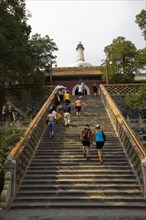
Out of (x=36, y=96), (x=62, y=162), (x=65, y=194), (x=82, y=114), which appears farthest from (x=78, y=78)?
(x=65, y=194)

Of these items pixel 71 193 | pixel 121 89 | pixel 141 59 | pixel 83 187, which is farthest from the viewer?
pixel 121 89

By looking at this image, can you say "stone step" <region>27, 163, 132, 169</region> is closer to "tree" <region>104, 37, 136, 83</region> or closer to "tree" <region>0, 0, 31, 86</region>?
"tree" <region>0, 0, 31, 86</region>

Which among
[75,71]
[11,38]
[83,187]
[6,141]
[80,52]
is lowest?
[83,187]

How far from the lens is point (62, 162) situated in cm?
980

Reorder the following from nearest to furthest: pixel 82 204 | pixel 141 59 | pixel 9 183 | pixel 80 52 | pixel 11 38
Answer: pixel 82 204 < pixel 9 183 < pixel 11 38 < pixel 141 59 < pixel 80 52

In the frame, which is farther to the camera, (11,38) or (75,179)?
(11,38)

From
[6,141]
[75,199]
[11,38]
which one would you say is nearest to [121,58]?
[11,38]

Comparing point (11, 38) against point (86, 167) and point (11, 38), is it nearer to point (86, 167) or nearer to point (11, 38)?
point (11, 38)

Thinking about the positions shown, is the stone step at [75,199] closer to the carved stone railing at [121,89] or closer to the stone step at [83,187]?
the stone step at [83,187]

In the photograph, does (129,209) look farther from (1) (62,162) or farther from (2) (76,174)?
(1) (62,162)

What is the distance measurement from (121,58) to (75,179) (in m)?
16.8

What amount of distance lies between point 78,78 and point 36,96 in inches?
340

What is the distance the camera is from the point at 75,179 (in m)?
8.77

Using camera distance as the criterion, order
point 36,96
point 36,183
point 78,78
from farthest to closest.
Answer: point 78,78 < point 36,96 < point 36,183
